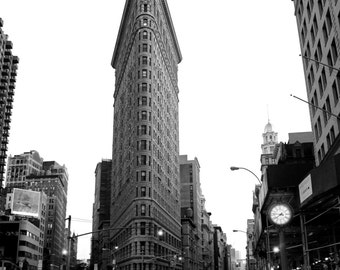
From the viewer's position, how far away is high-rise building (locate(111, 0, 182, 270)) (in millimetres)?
100125

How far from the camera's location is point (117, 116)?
488 feet

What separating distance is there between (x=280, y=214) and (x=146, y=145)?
82781 mm

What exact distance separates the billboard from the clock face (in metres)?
138

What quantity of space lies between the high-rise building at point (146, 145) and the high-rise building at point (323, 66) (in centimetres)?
5095

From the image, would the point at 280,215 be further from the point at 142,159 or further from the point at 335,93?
the point at 142,159

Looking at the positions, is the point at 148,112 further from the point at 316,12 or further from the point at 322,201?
the point at 322,201

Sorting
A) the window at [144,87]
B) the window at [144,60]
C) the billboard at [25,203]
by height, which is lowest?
the billboard at [25,203]

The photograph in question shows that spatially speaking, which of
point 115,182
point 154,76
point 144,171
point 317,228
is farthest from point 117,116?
point 317,228

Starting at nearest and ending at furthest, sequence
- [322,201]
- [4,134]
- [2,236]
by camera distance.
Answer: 1. [322,201]
2. [2,236]
3. [4,134]

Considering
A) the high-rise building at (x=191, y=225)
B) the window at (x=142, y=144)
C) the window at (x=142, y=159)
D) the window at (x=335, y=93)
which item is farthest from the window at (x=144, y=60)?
the window at (x=335, y=93)

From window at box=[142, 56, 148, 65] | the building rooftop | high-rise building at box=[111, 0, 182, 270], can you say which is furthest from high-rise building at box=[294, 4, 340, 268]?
the building rooftop

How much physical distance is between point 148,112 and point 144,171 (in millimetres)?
14879

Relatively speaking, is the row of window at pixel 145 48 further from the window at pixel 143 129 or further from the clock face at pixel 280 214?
the clock face at pixel 280 214

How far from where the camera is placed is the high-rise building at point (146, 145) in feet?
328
